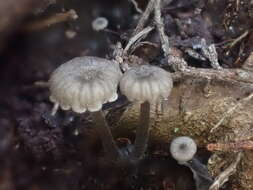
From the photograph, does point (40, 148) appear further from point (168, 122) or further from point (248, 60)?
→ point (248, 60)

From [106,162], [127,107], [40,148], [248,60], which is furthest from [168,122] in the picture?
[40,148]

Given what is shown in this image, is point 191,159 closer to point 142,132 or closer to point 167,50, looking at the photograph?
point 142,132

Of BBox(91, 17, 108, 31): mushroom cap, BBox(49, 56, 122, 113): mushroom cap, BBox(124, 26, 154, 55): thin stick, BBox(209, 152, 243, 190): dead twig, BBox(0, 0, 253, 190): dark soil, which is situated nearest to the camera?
BBox(49, 56, 122, 113): mushroom cap

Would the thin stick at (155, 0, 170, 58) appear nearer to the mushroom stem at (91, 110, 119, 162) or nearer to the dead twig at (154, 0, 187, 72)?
the dead twig at (154, 0, 187, 72)

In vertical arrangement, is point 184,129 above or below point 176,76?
below

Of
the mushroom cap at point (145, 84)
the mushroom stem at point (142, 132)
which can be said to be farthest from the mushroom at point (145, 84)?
the mushroom stem at point (142, 132)

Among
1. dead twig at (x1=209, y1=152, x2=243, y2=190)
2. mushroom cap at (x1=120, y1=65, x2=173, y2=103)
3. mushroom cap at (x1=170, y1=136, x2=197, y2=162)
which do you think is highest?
mushroom cap at (x1=120, y1=65, x2=173, y2=103)

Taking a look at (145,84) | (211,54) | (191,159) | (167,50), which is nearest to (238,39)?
(211,54)

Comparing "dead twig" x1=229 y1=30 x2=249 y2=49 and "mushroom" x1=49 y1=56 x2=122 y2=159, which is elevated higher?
"mushroom" x1=49 y1=56 x2=122 y2=159

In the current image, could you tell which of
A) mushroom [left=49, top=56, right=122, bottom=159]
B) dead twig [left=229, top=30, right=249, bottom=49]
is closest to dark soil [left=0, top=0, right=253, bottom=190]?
dead twig [left=229, top=30, right=249, bottom=49]
